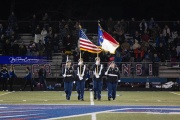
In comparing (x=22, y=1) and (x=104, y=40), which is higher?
(x=22, y=1)

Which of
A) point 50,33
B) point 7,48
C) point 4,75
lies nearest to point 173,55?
point 50,33

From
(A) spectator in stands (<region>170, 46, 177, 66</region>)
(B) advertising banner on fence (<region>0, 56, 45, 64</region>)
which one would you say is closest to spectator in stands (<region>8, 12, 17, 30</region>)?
(B) advertising banner on fence (<region>0, 56, 45, 64</region>)

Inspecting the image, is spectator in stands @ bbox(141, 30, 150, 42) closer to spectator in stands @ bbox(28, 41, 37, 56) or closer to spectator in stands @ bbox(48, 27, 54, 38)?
spectator in stands @ bbox(48, 27, 54, 38)

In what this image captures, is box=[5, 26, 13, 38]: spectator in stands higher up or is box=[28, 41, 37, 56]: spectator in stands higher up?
box=[5, 26, 13, 38]: spectator in stands

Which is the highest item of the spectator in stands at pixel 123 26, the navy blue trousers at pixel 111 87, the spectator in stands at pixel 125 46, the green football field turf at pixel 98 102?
the spectator in stands at pixel 123 26

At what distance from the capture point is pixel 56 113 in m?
16.0

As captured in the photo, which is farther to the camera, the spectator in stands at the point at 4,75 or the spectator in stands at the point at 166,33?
the spectator in stands at the point at 166,33

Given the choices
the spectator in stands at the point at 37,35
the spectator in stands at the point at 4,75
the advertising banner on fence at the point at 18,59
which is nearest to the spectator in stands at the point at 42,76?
the advertising banner on fence at the point at 18,59

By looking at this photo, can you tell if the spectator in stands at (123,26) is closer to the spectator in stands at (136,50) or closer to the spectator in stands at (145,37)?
the spectator in stands at (145,37)

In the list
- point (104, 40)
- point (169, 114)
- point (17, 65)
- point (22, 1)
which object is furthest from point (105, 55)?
point (169, 114)

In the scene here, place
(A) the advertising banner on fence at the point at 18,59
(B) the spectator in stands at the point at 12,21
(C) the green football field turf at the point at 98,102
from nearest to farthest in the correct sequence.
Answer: (C) the green football field turf at the point at 98,102 → (A) the advertising banner on fence at the point at 18,59 → (B) the spectator in stands at the point at 12,21

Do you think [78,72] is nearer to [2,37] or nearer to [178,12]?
[2,37]

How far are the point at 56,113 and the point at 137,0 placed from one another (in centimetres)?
3343

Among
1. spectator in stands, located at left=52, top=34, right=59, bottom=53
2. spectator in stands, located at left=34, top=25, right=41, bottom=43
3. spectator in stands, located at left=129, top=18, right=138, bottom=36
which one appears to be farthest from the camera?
spectator in stands, located at left=129, top=18, right=138, bottom=36
